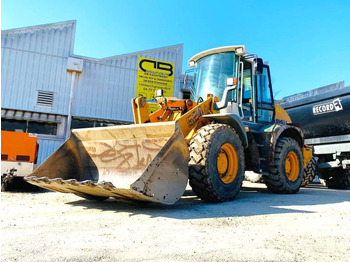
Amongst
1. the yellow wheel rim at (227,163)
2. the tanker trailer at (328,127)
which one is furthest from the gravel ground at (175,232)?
the tanker trailer at (328,127)

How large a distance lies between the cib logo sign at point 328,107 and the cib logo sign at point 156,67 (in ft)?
26.0

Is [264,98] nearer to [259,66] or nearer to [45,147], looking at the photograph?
[259,66]

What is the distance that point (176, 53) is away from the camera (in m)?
15.9

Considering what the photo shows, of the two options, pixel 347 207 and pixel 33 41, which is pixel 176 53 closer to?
pixel 33 41

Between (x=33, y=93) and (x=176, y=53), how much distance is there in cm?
689

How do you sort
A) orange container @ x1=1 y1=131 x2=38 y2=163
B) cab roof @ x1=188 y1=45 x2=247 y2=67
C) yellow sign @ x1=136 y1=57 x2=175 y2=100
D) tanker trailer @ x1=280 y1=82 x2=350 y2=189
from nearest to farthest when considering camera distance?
cab roof @ x1=188 y1=45 x2=247 y2=67
orange container @ x1=1 y1=131 x2=38 y2=163
tanker trailer @ x1=280 y1=82 x2=350 y2=189
yellow sign @ x1=136 y1=57 x2=175 y2=100

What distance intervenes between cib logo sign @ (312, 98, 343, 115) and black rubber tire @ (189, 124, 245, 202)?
16.7ft

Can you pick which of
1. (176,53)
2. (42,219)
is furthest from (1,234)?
(176,53)

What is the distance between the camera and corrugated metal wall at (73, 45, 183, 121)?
14.0 metres

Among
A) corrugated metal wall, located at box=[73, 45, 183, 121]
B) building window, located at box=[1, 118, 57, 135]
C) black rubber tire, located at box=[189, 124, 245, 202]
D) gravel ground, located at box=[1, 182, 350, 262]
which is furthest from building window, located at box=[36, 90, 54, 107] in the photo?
black rubber tire, located at box=[189, 124, 245, 202]

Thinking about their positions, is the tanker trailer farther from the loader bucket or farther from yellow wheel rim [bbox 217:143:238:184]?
the loader bucket

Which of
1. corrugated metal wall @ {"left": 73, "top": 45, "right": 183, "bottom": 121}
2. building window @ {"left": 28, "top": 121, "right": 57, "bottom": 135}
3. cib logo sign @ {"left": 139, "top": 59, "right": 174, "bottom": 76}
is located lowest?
building window @ {"left": 28, "top": 121, "right": 57, "bottom": 135}

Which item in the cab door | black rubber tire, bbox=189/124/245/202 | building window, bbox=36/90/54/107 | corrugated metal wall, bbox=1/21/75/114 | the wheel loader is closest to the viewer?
the wheel loader

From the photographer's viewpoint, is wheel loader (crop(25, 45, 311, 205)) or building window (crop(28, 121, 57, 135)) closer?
wheel loader (crop(25, 45, 311, 205))
